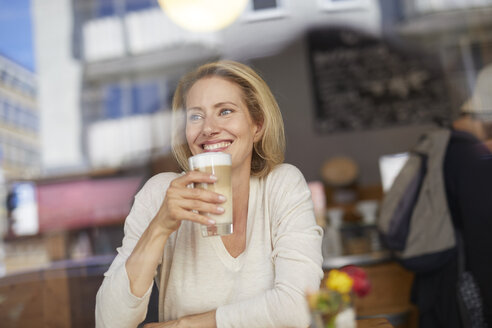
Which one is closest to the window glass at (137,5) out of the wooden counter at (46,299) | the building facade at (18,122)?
the building facade at (18,122)

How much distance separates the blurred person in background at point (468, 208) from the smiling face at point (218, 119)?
1.24 meters

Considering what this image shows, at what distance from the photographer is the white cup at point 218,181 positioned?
885 millimetres

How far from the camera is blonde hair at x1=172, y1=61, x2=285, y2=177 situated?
1.27 metres

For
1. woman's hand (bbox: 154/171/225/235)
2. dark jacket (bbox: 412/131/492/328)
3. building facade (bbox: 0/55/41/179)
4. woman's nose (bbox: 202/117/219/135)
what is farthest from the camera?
building facade (bbox: 0/55/41/179)

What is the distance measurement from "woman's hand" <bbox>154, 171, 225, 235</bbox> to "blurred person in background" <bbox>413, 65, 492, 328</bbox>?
1506 millimetres

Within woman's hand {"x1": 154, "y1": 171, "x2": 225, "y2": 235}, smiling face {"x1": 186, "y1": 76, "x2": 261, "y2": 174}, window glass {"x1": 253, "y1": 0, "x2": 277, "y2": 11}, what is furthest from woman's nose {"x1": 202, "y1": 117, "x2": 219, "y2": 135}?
window glass {"x1": 253, "y1": 0, "x2": 277, "y2": 11}

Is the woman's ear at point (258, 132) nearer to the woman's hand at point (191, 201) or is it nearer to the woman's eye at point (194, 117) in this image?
the woman's eye at point (194, 117)

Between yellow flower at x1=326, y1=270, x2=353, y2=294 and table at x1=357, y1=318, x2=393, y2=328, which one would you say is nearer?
yellow flower at x1=326, y1=270, x2=353, y2=294

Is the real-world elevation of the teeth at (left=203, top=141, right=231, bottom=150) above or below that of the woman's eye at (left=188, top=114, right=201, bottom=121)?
below

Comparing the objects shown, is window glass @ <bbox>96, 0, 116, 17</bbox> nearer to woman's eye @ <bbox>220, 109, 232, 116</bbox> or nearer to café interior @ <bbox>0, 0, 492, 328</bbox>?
café interior @ <bbox>0, 0, 492, 328</bbox>

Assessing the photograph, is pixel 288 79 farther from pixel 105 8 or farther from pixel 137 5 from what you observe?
pixel 105 8

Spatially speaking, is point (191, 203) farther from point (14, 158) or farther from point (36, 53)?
point (36, 53)

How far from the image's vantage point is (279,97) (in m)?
1.43

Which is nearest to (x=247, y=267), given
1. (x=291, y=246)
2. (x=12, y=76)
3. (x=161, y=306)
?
(x=291, y=246)
